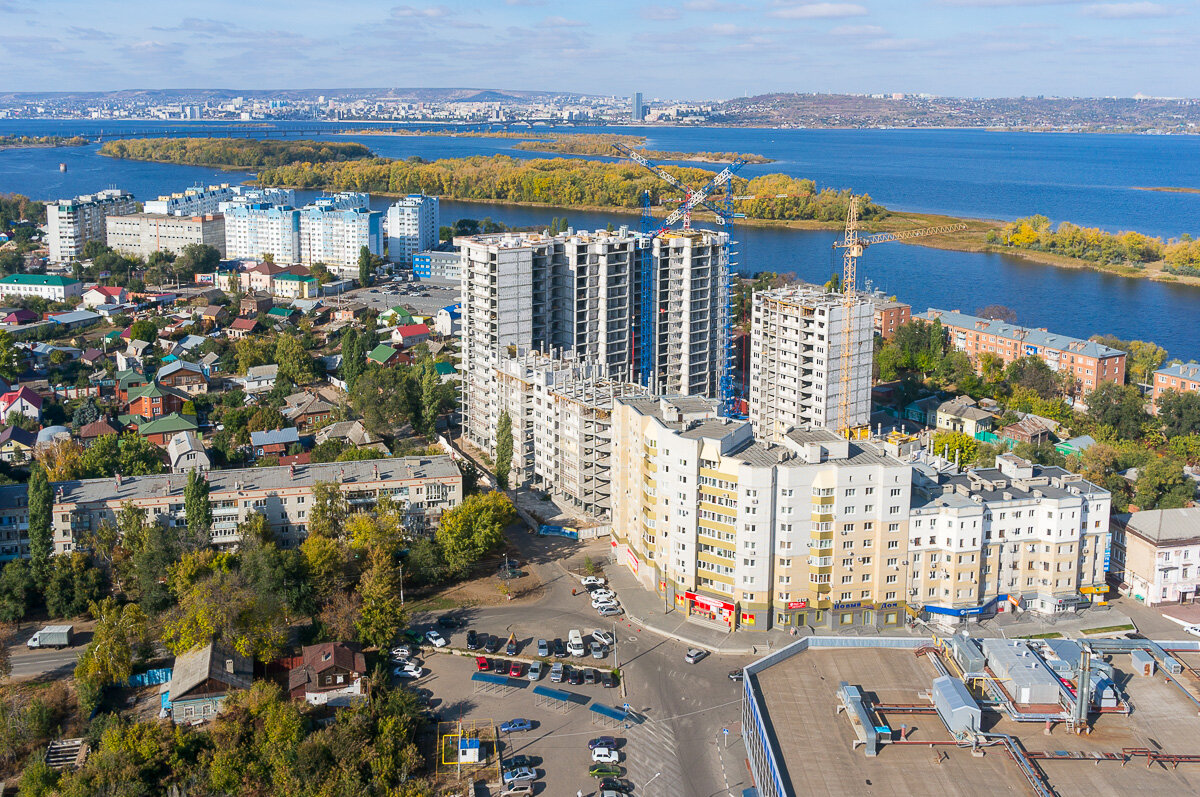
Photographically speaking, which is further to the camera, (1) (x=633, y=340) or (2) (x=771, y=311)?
(1) (x=633, y=340)

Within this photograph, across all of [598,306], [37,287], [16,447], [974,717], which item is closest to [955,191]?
[598,306]

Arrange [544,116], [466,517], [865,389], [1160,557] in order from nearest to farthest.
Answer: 1. [1160,557]
2. [466,517]
3. [865,389]
4. [544,116]

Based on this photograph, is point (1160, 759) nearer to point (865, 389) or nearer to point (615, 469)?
point (615, 469)

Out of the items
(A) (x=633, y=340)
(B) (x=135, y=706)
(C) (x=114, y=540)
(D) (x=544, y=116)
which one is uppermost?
(D) (x=544, y=116)

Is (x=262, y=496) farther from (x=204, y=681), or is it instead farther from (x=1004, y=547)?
(x=1004, y=547)

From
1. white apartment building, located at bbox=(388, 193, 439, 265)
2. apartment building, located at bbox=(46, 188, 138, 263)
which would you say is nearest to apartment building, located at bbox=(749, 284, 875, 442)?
white apartment building, located at bbox=(388, 193, 439, 265)

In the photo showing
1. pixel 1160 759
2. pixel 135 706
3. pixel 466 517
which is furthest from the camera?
pixel 466 517

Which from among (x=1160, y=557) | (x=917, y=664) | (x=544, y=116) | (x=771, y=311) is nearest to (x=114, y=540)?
(x=917, y=664)
